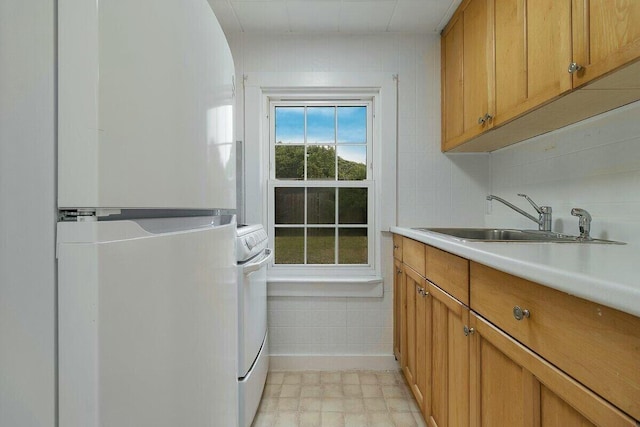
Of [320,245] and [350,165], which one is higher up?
[350,165]

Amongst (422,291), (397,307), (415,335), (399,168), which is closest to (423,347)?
(415,335)

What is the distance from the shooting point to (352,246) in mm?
2541

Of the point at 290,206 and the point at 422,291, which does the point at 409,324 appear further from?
the point at 290,206

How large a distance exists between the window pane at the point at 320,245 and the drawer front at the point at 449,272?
971mm

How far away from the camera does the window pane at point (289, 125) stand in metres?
2.53

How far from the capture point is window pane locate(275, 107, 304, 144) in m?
2.53

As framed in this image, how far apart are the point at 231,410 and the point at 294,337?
53.7 inches

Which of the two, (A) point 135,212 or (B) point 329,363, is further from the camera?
(B) point 329,363

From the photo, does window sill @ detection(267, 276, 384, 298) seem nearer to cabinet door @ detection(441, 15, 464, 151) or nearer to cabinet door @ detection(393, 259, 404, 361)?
cabinet door @ detection(393, 259, 404, 361)

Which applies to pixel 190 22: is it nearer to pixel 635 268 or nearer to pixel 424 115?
pixel 635 268

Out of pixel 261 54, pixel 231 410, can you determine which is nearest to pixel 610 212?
pixel 231 410

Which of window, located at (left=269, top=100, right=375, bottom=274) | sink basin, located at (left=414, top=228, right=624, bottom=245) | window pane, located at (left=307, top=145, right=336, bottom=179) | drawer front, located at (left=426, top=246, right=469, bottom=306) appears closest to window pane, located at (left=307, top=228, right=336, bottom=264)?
window, located at (left=269, top=100, right=375, bottom=274)

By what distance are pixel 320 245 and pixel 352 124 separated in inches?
35.2
